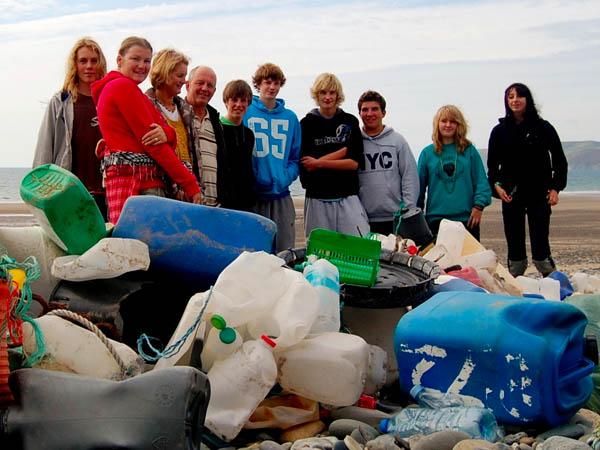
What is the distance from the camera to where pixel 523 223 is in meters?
7.20

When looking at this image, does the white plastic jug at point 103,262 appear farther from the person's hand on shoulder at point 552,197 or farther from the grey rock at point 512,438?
the person's hand on shoulder at point 552,197

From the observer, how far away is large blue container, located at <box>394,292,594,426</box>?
352 centimetres

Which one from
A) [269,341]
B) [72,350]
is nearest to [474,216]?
[269,341]

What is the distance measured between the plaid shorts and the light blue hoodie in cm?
131

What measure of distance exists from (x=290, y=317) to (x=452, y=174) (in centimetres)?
358

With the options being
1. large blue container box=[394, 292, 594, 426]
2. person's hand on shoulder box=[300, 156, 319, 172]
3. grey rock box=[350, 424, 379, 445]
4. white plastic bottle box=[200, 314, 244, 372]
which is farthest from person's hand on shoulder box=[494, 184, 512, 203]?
white plastic bottle box=[200, 314, 244, 372]

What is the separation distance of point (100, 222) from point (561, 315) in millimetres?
2294

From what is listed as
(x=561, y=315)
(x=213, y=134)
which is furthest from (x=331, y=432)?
(x=213, y=134)

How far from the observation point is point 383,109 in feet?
21.9

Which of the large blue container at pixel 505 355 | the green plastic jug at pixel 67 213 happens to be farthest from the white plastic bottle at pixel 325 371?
the green plastic jug at pixel 67 213

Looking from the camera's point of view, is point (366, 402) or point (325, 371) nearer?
point (325, 371)

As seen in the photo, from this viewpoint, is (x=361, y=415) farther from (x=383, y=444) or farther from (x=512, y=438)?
(x=512, y=438)

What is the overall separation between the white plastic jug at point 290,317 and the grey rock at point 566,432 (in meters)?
1.08

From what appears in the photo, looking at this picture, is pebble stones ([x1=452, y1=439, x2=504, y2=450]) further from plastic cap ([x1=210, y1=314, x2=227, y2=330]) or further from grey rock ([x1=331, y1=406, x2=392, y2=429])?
plastic cap ([x1=210, y1=314, x2=227, y2=330])
